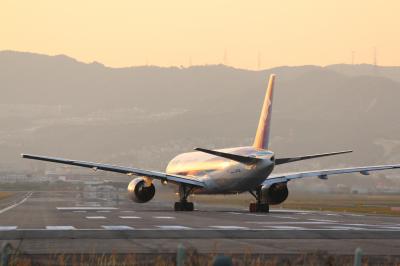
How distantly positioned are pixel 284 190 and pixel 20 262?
4204cm

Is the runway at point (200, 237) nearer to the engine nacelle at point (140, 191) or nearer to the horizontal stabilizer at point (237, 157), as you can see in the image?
the horizontal stabilizer at point (237, 157)

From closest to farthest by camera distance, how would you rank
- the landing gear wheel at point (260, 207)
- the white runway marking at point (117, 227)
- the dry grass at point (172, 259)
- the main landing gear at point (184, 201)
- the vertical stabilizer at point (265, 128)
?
1. the dry grass at point (172, 259)
2. the white runway marking at point (117, 227)
3. the vertical stabilizer at point (265, 128)
4. the landing gear wheel at point (260, 207)
5. the main landing gear at point (184, 201)

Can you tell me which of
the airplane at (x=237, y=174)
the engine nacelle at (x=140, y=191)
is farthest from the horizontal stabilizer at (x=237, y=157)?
the engine nacelle at (x=140, y=191)

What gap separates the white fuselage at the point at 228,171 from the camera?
57406mm

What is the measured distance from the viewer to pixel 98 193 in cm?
12531

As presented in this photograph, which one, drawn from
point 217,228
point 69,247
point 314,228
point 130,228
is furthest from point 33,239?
point 314,228

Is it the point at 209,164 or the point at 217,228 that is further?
the point at 209,164

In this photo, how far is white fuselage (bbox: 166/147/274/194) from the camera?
188 ft

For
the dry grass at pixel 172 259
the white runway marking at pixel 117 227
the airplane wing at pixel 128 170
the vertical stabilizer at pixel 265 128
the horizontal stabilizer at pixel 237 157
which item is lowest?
the dry grass at pixel 172 259

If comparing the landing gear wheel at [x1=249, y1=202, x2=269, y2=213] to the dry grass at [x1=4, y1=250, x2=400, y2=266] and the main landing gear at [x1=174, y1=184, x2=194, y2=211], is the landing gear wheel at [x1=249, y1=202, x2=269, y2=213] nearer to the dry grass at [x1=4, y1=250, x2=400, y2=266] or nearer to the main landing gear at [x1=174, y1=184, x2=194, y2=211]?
the main landing gear at [x1=174, y1=184, x2=194, y2=211]

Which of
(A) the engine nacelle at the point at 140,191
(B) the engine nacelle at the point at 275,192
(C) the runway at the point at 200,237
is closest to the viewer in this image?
(C) the runway at the point at 200,237

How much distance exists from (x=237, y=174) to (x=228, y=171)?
3.83 ft

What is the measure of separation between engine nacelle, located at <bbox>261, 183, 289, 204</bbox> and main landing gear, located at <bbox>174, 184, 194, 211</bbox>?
499cm

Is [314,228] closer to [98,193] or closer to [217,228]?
[217,228]
